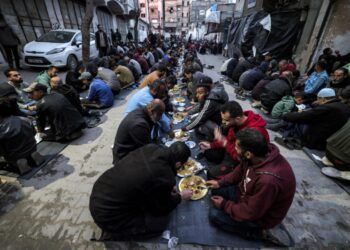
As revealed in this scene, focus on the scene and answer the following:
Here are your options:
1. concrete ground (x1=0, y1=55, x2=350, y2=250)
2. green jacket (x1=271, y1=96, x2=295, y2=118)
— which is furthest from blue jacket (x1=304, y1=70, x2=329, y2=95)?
concrete ground (x1=0, y1=55, x2=350, y2=250)

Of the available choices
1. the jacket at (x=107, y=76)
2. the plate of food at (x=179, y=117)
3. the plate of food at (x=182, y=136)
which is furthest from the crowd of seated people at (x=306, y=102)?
the jacket at (x=107, y=76)

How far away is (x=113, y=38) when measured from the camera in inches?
716

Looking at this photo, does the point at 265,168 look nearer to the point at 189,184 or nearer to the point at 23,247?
the point at 189,184

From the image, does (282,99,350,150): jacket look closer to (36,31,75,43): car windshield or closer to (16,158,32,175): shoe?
(16,158,32,175): shoe

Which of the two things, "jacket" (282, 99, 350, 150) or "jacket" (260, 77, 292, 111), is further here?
"jacket" (260, 77, 292, 111)

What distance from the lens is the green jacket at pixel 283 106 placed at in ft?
15.8

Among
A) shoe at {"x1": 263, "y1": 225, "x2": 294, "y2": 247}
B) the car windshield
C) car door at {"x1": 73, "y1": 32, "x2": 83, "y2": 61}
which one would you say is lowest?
shoe at {"x1": 263, "y1": 225, "x2": 294, "y2": 247}

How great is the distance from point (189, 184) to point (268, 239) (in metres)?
1.19

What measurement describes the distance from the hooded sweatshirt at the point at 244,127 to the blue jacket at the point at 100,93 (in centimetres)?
394

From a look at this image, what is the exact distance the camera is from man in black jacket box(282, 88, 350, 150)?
10.9ft

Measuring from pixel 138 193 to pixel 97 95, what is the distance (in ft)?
15.6

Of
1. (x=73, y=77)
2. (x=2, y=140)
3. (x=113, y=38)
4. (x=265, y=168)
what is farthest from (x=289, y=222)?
(x=113, y=38)

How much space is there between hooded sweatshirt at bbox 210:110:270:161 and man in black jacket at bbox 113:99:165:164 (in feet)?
3.79

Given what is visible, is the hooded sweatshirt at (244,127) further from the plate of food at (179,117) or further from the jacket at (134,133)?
the plate of food at (179,117)
